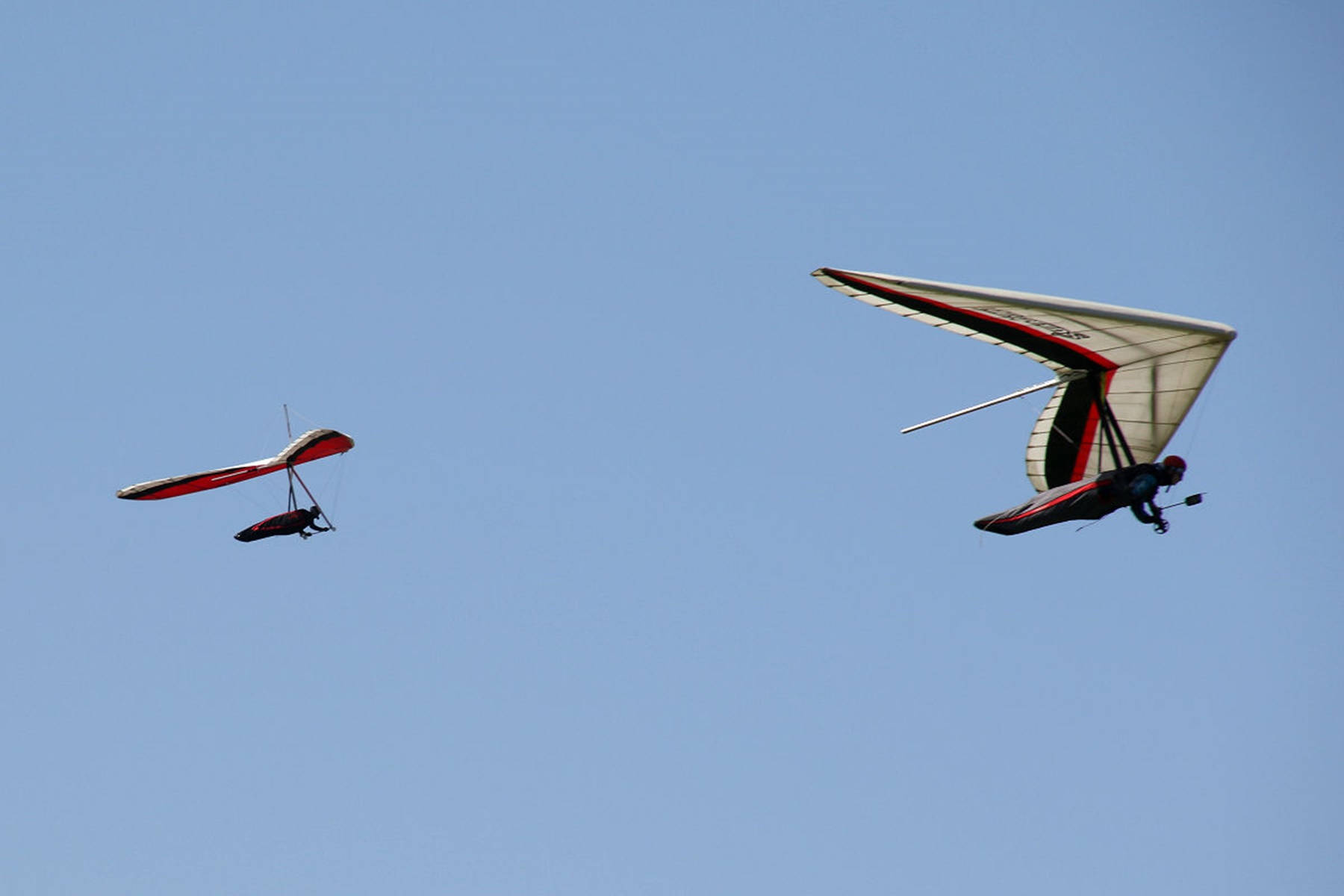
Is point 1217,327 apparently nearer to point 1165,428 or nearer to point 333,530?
point 1165,428

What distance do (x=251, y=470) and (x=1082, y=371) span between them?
26972 millimetres

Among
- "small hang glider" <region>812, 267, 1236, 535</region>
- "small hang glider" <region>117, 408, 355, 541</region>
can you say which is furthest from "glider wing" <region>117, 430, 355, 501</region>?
"small hang glider" <region>812, 267, 1236, 535</region>

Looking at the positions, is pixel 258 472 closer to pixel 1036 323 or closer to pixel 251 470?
pixel 251 470

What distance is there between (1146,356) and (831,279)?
24.6 ft

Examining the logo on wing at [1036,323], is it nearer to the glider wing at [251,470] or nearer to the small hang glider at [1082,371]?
the small hang glider at [1082,371]

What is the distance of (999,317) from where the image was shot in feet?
145

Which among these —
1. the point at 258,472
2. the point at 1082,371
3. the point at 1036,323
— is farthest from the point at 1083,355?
the point at 258,472

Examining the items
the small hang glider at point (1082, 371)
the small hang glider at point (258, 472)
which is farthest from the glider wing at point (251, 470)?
the small hang glider at point (1082, 371)

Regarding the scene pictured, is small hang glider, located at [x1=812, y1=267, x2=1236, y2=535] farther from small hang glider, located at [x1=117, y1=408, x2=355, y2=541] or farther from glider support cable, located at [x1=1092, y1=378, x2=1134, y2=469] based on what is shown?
small hang glider, located at [x1=117, y1=408, x2=355, y2=541]

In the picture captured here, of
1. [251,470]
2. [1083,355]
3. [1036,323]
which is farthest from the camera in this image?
[251,470]

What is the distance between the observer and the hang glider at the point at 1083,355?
4256 centimetres

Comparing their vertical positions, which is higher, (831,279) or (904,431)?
(831,279)

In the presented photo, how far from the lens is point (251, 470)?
203ft

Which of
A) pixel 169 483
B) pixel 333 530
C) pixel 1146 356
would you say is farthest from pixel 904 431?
pixel 169 483
